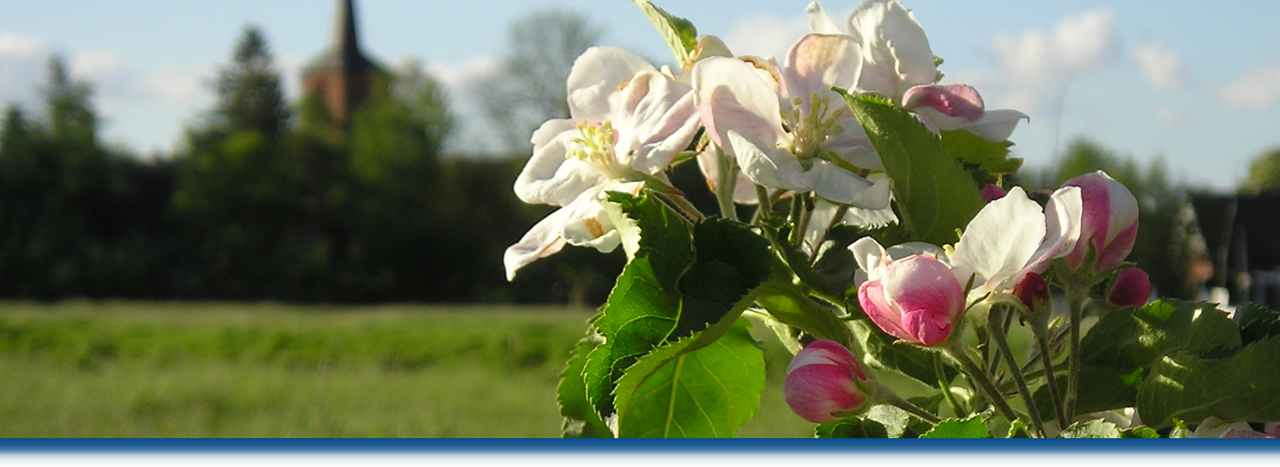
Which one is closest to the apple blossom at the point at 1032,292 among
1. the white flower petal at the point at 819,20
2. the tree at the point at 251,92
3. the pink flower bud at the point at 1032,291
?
the pink flower bud at the point at 1032,291

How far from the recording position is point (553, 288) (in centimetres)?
2627

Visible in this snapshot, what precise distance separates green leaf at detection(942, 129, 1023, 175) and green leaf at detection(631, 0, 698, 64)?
17cm

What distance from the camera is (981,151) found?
68cm

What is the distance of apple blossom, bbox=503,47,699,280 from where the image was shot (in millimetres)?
645

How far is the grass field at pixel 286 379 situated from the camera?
3.23 m

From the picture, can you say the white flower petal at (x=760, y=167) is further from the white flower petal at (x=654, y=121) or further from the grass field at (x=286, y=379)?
the grass field at (x=286, y=379)

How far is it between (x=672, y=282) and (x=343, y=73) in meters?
49.5

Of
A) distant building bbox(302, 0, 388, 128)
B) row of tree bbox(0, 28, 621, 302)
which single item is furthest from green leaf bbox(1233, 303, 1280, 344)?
distant building bbox(302, 0, 388, 128)

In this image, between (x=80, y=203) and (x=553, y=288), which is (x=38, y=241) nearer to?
(x=80, y=203)

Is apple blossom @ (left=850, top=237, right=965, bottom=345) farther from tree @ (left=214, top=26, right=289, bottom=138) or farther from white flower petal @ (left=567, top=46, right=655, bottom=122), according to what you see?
tree @ (left=214, top=26, right=289, bottom=138)

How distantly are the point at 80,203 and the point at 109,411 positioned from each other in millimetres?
25663

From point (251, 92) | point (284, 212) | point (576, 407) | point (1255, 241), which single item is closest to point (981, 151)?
point (576, 407)

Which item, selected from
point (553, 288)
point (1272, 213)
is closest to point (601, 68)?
point (1272, 213)

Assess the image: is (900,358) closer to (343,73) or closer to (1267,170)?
(1267,170)
